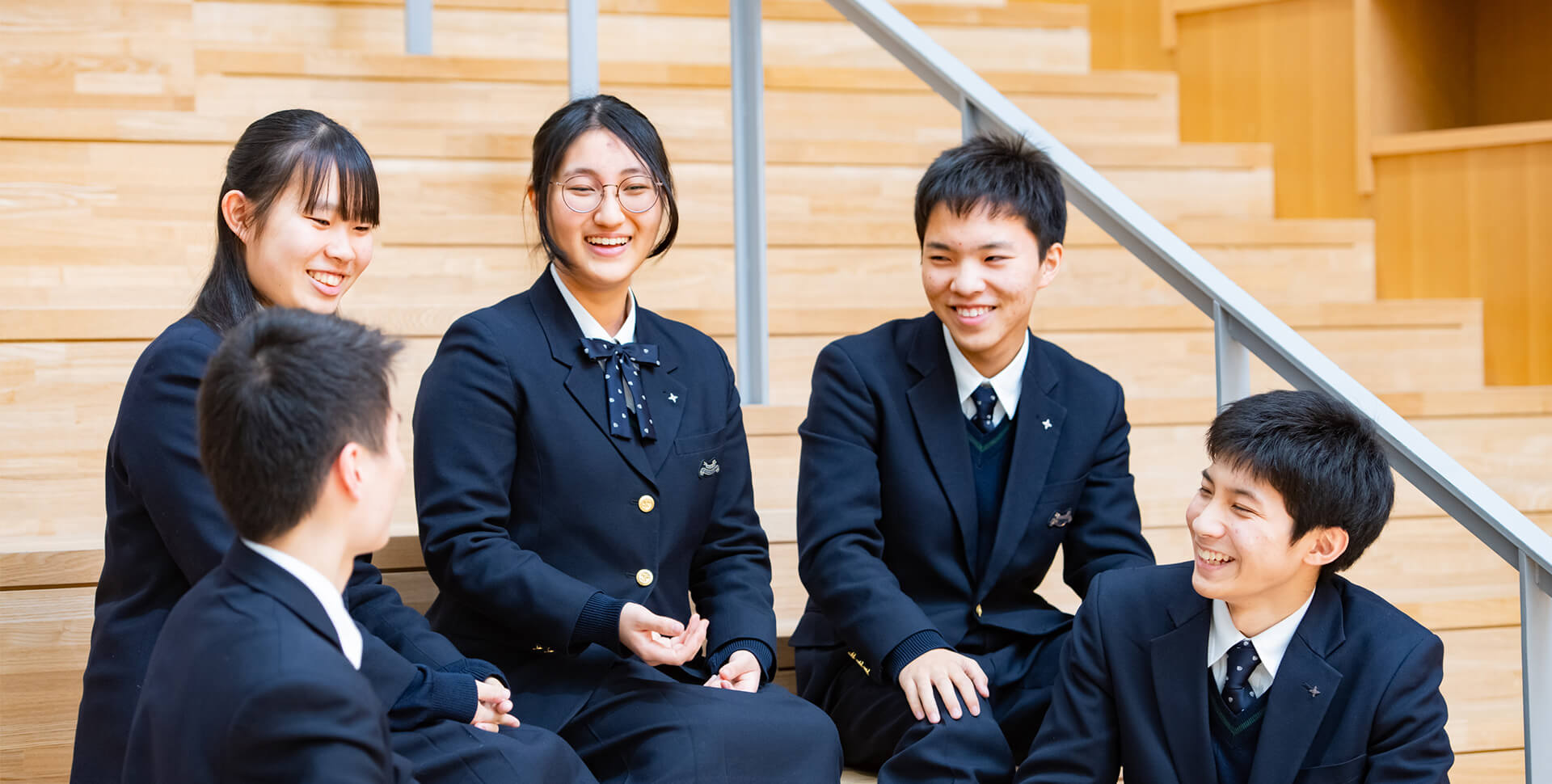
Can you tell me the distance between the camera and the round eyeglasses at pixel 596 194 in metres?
1.56

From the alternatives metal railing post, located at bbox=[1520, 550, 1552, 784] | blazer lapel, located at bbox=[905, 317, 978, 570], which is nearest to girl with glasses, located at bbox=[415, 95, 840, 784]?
blazer lapel, located at bbox=[905, 317, 978, 570]

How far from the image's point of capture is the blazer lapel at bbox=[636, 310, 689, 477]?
154 cm

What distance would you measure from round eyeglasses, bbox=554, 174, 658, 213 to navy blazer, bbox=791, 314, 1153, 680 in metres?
0.29

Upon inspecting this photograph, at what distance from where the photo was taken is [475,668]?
54.0 inches

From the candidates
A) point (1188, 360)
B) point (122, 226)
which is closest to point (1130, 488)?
point (1188, 360)

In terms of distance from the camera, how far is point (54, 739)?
1.61m

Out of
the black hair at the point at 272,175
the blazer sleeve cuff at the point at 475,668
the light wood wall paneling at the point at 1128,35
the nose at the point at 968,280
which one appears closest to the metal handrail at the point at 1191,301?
the nose at the point at 968,280

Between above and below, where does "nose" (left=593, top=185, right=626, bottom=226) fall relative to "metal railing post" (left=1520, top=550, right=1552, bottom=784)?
above

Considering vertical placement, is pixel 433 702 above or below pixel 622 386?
below

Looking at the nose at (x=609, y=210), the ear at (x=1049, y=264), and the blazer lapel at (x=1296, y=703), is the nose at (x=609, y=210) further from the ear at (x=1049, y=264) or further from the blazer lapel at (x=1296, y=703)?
the blazer lapel at (x=1296, y=703)

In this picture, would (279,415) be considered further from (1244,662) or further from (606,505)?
(1244,662)

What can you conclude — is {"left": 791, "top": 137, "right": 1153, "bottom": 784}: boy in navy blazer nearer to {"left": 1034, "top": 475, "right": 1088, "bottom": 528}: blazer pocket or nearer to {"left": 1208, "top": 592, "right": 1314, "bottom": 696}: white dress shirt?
{"left": 1034, "top": 475, "right": 1088, "bottom": 528}: blazer pocket

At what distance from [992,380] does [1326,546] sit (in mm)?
431

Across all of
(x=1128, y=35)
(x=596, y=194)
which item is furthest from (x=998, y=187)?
(x=1128, y=35)
